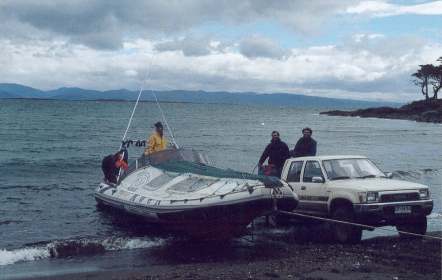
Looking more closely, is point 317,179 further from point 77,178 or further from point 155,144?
point 77,178

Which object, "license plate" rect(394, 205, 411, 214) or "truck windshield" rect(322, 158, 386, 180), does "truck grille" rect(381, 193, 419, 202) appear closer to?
"license plate" rect(394, 205, 411, 214)

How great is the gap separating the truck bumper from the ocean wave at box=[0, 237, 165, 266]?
493cm

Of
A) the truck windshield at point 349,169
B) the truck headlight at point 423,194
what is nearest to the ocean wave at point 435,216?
the truck windshield at point 349,169

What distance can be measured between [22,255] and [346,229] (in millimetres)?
7131

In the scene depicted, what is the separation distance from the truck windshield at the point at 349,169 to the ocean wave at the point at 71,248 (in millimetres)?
4427

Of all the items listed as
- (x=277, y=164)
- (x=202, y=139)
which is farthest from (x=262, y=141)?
(x=277, y=164)

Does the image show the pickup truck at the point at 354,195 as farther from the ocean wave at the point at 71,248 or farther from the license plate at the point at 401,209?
the ocean wave at the point at 71,248

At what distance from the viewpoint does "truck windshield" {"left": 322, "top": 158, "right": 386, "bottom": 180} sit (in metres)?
13.7

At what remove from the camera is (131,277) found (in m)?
10.5

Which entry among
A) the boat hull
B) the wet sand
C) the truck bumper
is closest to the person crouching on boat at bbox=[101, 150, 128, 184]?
the boat hull

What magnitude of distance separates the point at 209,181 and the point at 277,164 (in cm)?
346

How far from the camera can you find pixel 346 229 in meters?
12.9

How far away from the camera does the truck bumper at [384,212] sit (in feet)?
40.1

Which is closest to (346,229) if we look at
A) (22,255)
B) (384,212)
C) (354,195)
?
(354,195)
